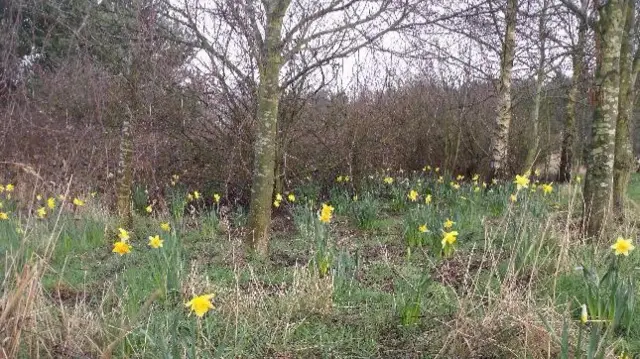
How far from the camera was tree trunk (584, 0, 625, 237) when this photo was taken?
5348 mm

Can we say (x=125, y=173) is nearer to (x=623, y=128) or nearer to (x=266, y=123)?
(x=266, y=123)

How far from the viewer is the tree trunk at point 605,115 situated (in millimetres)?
5348

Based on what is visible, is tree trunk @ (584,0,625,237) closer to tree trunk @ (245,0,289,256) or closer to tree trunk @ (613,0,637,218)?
tree trunk @ (613,0,637,218)

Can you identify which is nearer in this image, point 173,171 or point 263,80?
point 263,80

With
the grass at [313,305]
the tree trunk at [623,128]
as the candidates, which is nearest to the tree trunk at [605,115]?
the grass at [313,305]

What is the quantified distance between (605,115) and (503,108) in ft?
14.2

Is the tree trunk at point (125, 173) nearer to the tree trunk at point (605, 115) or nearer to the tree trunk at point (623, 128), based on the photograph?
the tree trunk at point (605, 115)

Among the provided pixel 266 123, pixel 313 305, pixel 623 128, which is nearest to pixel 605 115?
pixel 266 123

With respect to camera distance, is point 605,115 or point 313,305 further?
point 605,115

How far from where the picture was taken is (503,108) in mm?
9617

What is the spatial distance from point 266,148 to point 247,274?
1.15 meters

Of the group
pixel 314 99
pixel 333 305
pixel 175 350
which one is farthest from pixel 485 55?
pixel 175 350

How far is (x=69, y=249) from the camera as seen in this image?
548 cm

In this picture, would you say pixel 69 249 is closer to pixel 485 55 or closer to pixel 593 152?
pixel 593 152
